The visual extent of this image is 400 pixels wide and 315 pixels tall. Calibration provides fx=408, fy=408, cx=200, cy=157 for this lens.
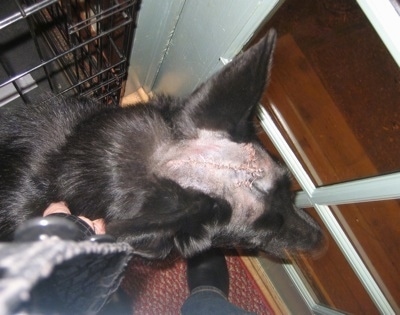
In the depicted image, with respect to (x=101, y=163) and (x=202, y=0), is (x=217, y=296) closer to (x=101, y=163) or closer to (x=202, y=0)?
(x=101, y=163)

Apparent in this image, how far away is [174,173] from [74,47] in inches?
18.8

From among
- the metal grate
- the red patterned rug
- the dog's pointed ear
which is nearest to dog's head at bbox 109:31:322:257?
the dog's pointed ear

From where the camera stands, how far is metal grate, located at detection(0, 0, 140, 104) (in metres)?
1.07

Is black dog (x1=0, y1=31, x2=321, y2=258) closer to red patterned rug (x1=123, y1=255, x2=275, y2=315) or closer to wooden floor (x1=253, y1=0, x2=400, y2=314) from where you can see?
wooden floor (x1=253, y1=0, x2=400, y2=314)

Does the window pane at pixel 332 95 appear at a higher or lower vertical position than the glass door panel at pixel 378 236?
higher

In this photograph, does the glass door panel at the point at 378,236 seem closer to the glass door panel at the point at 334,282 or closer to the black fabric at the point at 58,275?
the glass door panel at the point at 334,282

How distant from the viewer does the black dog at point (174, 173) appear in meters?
0.72

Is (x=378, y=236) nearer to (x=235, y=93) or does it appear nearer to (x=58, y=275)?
(x=235, y=93)

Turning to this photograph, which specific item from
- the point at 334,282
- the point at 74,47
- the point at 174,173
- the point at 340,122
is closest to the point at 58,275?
the point at 174,173

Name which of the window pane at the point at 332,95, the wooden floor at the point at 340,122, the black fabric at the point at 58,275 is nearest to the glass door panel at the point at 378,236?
the wooden floor at the point at 340,122

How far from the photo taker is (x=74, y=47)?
1.04m

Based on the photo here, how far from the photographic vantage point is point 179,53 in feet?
4.36

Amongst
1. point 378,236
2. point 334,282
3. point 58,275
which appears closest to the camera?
point 58,275

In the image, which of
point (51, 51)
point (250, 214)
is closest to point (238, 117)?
point (250, 214)
